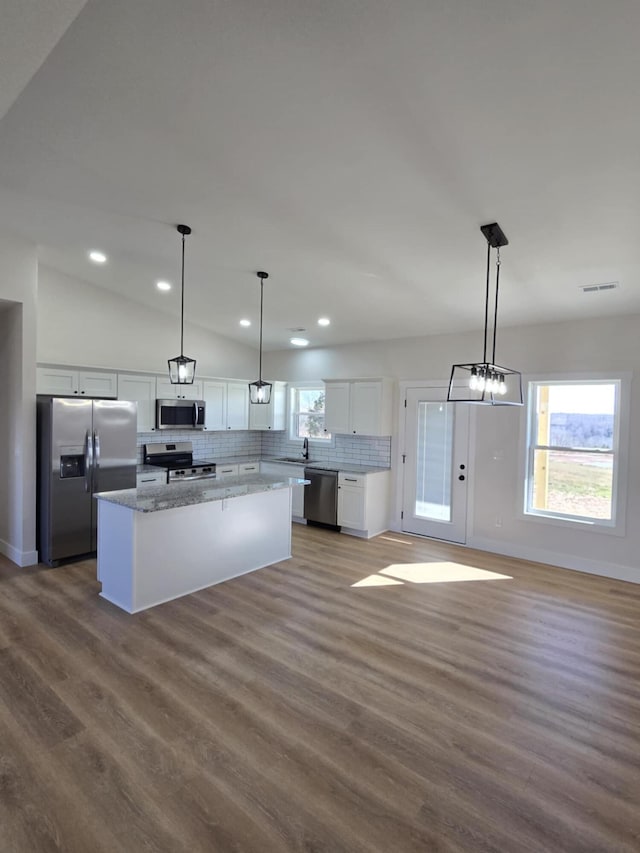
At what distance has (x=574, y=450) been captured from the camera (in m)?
4.86

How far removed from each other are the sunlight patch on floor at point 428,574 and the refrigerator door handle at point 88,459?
9.97 feet

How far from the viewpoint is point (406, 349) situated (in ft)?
19.9

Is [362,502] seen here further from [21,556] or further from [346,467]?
[21,556]

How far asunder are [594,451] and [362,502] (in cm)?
276

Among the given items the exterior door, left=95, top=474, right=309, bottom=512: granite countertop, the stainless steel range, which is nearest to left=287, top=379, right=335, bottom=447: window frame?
the stainless steel range

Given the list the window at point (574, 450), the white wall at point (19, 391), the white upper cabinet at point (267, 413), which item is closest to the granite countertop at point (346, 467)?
the white upper cabinet at point (267, 413)

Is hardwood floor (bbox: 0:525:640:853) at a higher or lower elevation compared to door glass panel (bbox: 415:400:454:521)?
lower

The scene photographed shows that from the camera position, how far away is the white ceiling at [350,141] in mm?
1772

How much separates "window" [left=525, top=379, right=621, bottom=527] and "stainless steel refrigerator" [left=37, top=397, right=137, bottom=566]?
4.82 meters

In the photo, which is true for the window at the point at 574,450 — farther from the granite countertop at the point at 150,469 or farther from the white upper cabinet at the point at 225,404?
the granite countertop at the point at 150,469

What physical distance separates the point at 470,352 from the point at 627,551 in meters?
2.76

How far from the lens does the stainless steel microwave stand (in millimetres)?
5957

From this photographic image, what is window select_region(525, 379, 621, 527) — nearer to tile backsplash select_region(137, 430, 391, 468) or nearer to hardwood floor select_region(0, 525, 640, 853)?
hardwood floor select_region(0, 525, 640, 853)

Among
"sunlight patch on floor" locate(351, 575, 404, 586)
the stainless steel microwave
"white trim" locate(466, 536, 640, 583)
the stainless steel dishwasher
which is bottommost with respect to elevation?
"sunlight patch on floor" locate(351, 575, 404, 586)
